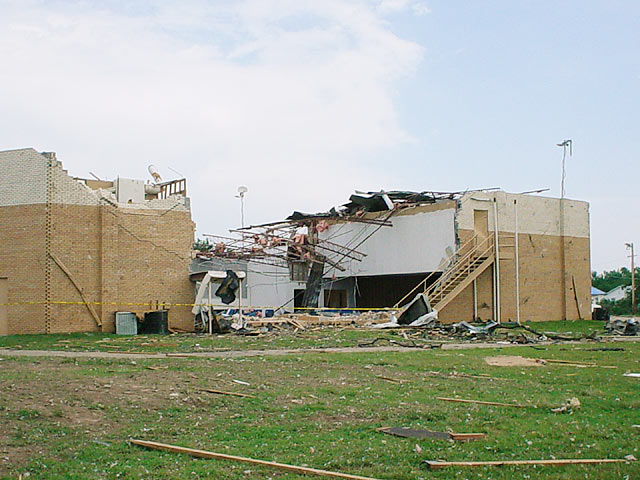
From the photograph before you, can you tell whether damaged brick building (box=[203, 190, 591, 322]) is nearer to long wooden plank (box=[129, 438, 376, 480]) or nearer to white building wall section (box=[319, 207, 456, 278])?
white building wall section (box=[319, 207, 456, 278])

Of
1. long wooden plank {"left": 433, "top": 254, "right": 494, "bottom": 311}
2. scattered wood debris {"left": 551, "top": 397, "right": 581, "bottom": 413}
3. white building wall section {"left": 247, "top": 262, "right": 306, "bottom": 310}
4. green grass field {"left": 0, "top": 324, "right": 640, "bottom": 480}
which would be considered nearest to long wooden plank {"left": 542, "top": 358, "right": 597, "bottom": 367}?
green grass field {"left": 0, "top": 324, "right": 640, "bottom": 480}

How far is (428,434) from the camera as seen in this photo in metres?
8.84

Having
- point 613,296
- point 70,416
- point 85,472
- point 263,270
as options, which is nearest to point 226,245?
point 263,270

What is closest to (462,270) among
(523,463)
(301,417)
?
(301,417)

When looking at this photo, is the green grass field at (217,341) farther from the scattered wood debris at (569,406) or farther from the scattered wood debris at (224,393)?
the scattered wood debris at (569,406)

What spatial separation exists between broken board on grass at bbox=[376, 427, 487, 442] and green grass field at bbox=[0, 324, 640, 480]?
167mm

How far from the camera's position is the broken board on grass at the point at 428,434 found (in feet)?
28.1

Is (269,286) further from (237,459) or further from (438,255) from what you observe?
(237,459)

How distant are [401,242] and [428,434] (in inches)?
1159

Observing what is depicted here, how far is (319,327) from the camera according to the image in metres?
30.6

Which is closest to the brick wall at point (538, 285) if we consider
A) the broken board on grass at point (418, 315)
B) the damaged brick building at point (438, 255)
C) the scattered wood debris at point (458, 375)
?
the damaged brick building at point (438, 255)

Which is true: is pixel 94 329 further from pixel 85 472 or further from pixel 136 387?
pixel 85 472

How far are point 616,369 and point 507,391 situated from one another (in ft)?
15.2

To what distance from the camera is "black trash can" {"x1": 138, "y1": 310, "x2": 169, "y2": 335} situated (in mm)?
30031
